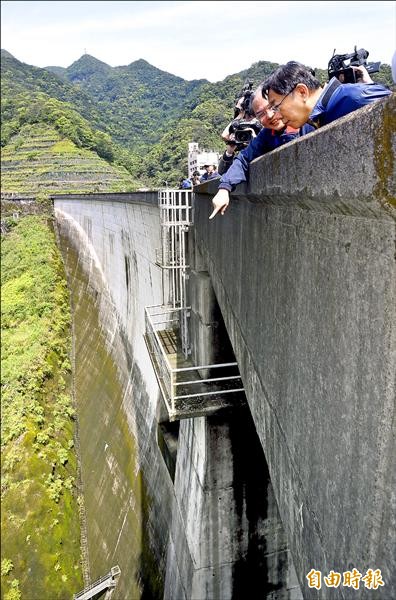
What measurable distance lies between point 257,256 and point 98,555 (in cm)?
1000

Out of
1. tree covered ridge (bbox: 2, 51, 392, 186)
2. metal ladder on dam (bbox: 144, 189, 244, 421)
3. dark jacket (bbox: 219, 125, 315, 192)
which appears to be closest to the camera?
→ dark jacket (bbox: 219, 125, 315, 192)

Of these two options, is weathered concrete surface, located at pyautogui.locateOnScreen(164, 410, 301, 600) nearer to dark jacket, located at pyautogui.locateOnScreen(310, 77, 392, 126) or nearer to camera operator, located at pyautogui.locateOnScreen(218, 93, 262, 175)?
camera operator, located at pyautogui.locateOnScreen(218, 93, 262, 175)

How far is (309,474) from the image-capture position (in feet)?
5.14

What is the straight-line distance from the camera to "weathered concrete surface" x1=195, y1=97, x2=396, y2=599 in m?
1.05

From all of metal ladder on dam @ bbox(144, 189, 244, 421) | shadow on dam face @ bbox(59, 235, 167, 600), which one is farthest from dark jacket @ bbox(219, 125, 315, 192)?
shadow on dam face @ bbox(59, 235, 167, 600)

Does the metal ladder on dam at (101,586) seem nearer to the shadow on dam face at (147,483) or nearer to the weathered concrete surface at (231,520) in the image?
the shadow on dam face at (147,483)

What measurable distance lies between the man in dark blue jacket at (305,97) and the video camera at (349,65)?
18.0 inches

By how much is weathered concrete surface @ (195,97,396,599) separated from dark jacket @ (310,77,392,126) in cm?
18

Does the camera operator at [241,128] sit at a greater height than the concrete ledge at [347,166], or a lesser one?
greater

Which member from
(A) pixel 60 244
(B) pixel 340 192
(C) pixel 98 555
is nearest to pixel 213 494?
(B) pixel 340 192

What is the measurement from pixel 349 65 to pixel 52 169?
42953 mm

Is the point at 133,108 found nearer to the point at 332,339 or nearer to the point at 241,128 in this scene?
the point at 241,128

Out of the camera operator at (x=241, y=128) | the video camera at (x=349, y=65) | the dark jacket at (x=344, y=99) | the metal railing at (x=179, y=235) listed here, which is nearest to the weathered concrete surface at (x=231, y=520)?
the metal railing at (x=179, y=235)

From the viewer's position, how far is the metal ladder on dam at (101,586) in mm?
8633
